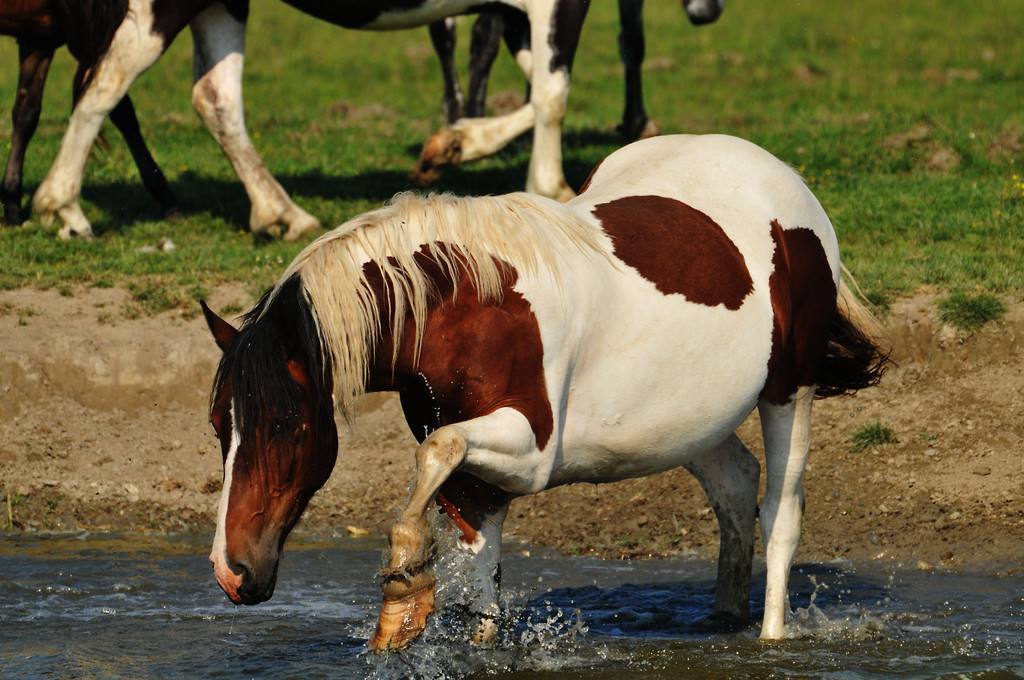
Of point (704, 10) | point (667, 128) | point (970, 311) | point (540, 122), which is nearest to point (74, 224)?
point (540, 122)

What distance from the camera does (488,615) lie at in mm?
5043

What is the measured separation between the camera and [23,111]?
33.2 ft

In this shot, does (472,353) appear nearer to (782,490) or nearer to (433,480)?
(433,480)

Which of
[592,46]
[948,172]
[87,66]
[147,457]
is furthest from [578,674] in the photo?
[592,46]

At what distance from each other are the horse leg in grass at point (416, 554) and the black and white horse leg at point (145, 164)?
21.1ft

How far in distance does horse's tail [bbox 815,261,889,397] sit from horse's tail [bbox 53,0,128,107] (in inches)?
198

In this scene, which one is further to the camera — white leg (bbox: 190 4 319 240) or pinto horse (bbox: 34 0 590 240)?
white leg (bbox: 190 4 319 240)

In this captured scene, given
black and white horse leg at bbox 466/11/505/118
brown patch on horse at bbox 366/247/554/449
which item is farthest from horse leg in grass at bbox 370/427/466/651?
black and white horse leg at bbox 466/11/505/118

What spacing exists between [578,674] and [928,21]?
15.8m

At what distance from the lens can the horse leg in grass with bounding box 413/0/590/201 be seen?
9.75 meters

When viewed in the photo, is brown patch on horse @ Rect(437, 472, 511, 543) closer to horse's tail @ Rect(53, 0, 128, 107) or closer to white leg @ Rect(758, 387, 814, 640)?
white leg @ Rect(758, 387, 814, 640)

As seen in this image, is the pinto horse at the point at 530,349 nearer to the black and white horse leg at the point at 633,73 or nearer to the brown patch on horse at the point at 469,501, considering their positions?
the brown patch on horse at the point at 469,501

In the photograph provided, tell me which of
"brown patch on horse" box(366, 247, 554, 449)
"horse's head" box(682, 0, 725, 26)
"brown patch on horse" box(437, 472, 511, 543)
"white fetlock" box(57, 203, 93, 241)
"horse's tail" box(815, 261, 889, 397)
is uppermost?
"horse's head" box(682, 0, 725, 26)

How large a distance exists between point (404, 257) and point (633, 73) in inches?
342
